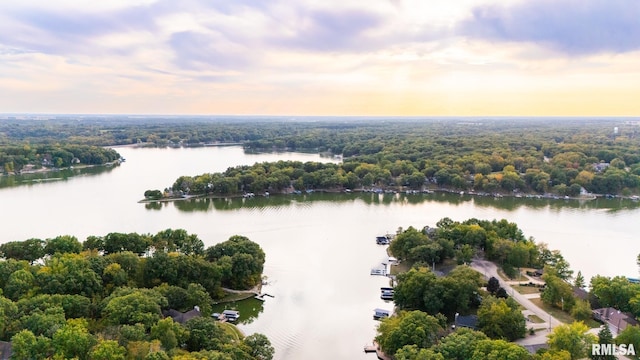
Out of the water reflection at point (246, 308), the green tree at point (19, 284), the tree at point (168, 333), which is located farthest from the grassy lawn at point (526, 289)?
the green tree at point (19, 284)

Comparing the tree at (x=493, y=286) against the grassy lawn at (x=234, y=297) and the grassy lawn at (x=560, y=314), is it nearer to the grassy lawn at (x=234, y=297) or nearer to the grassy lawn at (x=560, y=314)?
the grassy lawn at (x=560, y=314)

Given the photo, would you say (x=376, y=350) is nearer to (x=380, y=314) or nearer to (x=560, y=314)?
(x=380, y=314)

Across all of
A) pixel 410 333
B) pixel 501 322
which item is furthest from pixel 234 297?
pixel 501 322

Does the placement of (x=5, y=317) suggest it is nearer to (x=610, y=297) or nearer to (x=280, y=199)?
(x=610, y=297)

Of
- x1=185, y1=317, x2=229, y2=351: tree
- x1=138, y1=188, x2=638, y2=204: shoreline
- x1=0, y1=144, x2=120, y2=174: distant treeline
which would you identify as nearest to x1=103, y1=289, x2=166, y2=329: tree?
x1=185, y1=317, x2=229, y2=351: tree

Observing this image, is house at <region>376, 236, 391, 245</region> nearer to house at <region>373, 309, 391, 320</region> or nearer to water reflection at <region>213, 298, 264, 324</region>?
house at <region>373, 309, 391, 320</region>
